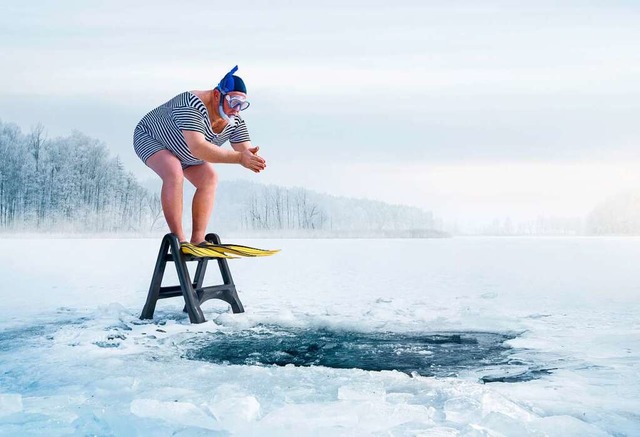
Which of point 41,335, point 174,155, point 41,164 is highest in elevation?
point 41,164

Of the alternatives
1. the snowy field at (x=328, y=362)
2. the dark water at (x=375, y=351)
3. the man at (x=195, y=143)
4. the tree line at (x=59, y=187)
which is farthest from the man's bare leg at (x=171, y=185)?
the tree line at (x=59, y=187)

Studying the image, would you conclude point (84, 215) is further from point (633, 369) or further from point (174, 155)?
point (633, 369)

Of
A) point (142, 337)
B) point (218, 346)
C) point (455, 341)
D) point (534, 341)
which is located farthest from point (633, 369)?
point (142, 337)

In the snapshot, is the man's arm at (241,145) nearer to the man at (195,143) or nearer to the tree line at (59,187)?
the man at (195,143)

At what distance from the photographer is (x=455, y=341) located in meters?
3.64

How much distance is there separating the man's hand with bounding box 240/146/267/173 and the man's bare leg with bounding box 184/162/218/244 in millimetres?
697

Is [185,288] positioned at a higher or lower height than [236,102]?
lower

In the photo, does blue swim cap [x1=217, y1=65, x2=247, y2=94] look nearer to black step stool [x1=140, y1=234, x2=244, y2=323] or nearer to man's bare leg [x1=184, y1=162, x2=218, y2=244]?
man's bare leg [x1=184, y1=162, x2=218, y2=244]

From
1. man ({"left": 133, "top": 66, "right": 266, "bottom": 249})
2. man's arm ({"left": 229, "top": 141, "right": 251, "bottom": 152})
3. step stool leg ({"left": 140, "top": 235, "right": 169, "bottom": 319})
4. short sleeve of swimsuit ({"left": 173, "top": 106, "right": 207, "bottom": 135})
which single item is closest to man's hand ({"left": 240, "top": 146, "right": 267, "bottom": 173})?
man ({"left": 133, "top": 66, "right": 266, "bottom": 249})

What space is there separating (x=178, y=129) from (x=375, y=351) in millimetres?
2111

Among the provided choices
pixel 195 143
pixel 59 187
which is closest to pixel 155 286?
pixel 195 143

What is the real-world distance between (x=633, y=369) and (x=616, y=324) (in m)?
1.27

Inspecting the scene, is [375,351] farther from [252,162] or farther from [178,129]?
[178,129]

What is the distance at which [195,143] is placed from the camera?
4.21 m
